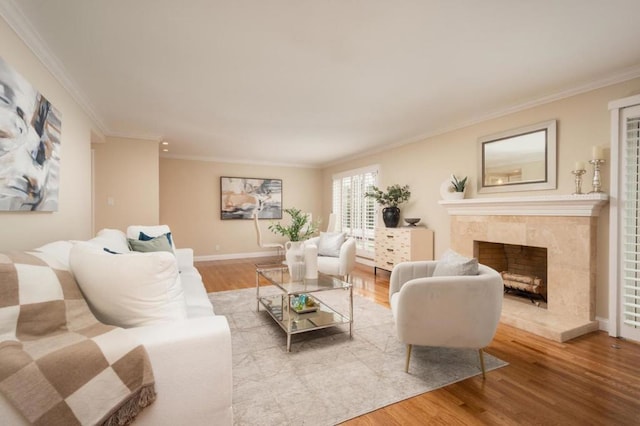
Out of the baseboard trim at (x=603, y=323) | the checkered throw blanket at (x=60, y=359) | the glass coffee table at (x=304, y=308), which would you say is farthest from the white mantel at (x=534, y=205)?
the checkered throw blanket at (x=60, y=359)

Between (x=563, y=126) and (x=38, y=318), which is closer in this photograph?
(x=38, y=318)

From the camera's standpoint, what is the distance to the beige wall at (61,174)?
6.37 feet

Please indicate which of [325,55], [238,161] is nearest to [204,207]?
[238,161]

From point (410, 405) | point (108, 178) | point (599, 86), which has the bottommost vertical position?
point (410, 405)

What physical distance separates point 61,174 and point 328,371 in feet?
9.81

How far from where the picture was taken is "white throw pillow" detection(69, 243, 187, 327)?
1.28 m

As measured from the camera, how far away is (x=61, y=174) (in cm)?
276

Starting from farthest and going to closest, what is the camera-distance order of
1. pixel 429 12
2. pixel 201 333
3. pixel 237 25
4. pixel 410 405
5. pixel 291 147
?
pixel 291 147 → pixel 237 25 → pixel 429 12 → pixel 410 405 → pixel 201 333

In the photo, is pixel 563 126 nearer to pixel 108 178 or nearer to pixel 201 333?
pixel 201 333

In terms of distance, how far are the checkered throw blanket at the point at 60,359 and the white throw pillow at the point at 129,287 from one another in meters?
0.09

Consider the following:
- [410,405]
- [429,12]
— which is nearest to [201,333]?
[410,405]

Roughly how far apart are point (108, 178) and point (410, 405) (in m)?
5.11

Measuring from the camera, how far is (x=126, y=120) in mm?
4102

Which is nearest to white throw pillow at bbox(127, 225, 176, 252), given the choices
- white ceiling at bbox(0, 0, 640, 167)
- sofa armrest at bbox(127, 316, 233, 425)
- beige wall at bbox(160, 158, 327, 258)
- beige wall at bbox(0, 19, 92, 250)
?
beige wall at bbox(0, 19, 92, 250)
